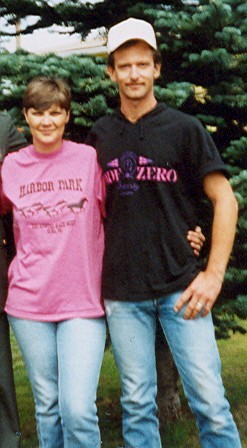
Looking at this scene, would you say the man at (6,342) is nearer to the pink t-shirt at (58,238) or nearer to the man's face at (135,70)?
the pink t-shirt at (58,238)

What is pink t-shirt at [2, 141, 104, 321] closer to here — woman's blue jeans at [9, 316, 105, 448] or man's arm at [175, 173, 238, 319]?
woman's blue jeans at [9, 316, 105, 448]

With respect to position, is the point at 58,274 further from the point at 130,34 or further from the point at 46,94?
the point at 130,34

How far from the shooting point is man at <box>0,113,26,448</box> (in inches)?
146

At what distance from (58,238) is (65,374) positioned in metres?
0.62

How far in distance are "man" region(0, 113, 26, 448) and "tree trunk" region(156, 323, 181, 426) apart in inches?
58.9

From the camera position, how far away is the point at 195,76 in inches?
188

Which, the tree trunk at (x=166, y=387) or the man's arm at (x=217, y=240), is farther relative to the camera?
the tree trunk at (x=166, y=387)

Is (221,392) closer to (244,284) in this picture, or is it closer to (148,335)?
(148,335)

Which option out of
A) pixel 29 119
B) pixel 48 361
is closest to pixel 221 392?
pixel 48 361

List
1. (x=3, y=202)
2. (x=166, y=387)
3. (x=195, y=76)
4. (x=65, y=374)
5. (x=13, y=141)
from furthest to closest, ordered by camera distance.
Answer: (x=166, y=387)
(x=195, y=76)
(x=13, y=141)
(x=3, y=202)
(x=65, y=374)

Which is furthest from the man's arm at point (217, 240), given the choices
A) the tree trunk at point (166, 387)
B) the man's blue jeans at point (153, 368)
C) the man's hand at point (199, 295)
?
the tree trunk at point (166, 387)

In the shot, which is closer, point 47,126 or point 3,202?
point 47,126

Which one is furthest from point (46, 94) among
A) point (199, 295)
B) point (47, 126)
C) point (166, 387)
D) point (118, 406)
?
point (118, 406)

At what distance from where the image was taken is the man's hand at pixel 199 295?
129 inches
